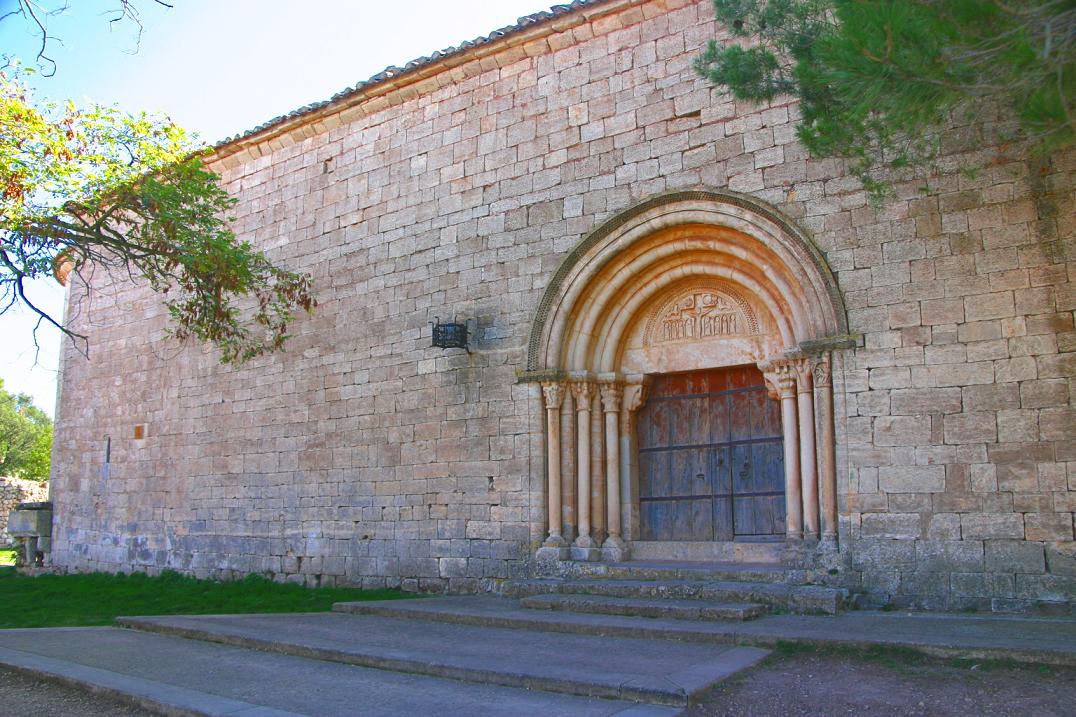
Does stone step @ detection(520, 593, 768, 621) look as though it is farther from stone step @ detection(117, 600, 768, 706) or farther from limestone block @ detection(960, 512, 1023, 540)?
limestone block @ detection(960, 512, 1023, 540)

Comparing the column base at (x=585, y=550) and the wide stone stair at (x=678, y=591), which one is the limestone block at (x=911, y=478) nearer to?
the wide stone stair at (x=678, y=591)

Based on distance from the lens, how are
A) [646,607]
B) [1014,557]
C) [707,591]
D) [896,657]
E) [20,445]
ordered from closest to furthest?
[896,657], [1014,557], [646,607], [707,591], [20,445]

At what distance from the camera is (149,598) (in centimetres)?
979

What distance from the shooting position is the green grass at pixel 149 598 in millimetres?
8461

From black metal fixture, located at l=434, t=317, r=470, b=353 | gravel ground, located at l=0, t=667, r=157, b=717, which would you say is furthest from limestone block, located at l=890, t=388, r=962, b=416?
gravel ground, located at l=0, t=667, r=157, b=717

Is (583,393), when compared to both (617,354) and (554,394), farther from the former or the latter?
(617,354)

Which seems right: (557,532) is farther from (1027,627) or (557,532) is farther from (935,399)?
(1027,627)

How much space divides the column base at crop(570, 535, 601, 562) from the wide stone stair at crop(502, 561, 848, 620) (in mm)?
159

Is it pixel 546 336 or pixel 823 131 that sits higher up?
pixel 823 131

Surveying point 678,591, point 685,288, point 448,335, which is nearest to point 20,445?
point 448,335

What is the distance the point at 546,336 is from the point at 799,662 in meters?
4.38

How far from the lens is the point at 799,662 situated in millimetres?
5012

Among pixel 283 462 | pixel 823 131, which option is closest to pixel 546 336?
pixel 823 131

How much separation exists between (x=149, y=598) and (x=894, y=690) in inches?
325
